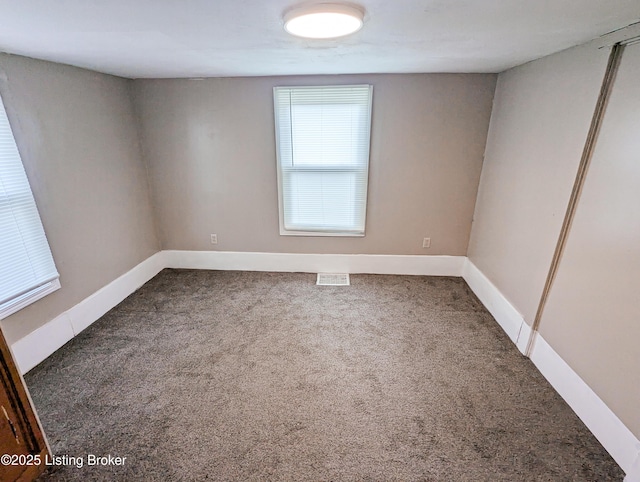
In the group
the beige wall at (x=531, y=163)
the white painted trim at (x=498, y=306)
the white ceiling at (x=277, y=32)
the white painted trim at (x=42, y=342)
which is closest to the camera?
the white ceiling at (x=277, y=32)

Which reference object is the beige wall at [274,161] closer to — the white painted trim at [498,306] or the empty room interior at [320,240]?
the empty room interior at [320,240]

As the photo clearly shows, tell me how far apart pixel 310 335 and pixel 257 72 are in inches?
90.7

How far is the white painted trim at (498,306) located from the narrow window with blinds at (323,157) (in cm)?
123

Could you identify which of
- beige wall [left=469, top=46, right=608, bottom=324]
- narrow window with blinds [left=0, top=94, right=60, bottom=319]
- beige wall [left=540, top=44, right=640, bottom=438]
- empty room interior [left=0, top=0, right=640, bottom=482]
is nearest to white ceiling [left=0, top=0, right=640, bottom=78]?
empty room interior [left=0, top=0, right=640, bottom=482]

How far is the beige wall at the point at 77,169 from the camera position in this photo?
208 centimetres

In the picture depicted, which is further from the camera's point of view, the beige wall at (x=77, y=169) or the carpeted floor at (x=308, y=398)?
the beige wall at (x=77, y=169)

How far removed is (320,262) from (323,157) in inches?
45.8

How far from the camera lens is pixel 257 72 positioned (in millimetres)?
2742

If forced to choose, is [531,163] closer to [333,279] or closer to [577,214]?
[577,214]

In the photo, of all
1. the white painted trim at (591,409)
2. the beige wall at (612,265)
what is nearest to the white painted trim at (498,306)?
the white painted trim at (591,409)

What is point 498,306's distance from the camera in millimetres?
2662

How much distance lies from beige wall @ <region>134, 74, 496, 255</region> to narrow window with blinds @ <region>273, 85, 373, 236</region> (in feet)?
0.28

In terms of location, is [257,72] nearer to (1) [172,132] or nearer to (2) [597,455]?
(1) [172,132]

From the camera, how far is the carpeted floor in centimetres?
152
